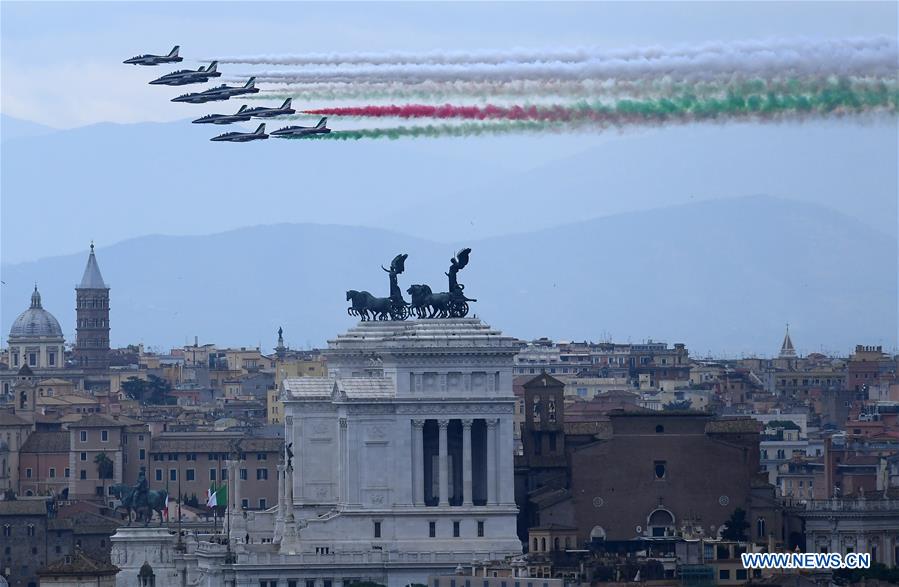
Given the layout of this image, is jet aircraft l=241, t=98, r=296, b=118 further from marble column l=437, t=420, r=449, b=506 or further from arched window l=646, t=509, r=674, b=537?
arched window l=646, t=509, r=674, b=537

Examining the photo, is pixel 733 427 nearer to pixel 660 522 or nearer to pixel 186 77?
pixel 660 522

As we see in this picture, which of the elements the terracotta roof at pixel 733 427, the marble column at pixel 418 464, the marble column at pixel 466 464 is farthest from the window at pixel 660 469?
the marble column at pixel 418 464

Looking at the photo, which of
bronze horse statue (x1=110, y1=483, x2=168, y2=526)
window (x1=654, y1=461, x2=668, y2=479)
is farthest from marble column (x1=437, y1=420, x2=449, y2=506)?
bronze horse statue (x1=110, y1=483, x2=168, y2=526)

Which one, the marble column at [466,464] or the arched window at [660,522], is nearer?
the marble column at [466,464]

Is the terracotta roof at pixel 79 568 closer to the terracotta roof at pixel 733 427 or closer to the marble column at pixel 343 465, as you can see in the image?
the marble column at pixel 343 465

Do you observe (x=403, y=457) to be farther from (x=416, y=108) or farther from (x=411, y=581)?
(x=416, y=108)

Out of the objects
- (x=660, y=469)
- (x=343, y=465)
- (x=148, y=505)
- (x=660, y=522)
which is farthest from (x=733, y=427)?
(x=148, y=505)

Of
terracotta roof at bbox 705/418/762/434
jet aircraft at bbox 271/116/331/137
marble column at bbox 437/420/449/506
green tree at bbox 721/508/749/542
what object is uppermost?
jet aircraft at bbox 271/116/331/137
